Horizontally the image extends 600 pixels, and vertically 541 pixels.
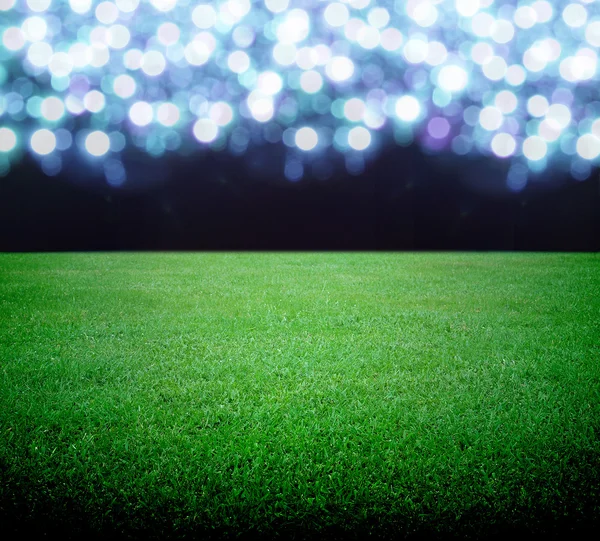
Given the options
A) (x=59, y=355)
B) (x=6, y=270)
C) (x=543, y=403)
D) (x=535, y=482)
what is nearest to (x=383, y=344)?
(x=543, y=403)

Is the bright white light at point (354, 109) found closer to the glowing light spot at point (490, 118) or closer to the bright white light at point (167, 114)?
the glowing light spot at point (490, 118)

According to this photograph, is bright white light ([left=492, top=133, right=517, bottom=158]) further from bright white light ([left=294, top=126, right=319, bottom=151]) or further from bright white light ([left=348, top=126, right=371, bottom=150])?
bright white light ([left=294, top=126, right=319, bottom=151])

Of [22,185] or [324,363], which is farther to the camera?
[22,185]

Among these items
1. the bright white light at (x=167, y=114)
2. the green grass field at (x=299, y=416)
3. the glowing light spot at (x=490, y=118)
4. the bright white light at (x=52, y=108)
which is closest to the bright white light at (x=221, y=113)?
the bright white light at (x=167, y=114)

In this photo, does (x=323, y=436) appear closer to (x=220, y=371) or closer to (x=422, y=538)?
(x=422, y=538)

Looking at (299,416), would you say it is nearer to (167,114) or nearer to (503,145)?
(167,114)
